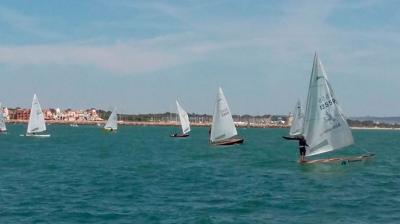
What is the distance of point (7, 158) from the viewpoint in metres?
56.1

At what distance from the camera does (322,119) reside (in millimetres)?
42906

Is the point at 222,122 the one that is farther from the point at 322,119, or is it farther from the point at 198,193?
the point at 198,193

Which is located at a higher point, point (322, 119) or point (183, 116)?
point (183, 116)

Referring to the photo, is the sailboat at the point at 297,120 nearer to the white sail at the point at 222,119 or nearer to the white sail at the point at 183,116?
the white sail at the point at 183,116

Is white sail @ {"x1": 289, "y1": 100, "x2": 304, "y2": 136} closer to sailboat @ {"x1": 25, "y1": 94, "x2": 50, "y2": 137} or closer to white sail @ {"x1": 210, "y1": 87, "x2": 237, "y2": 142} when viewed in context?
white sail @ {"x1": 210, "y1": 87, "x2": 237, "y2": 142}

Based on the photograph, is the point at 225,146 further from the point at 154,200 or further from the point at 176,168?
the point at 154,200

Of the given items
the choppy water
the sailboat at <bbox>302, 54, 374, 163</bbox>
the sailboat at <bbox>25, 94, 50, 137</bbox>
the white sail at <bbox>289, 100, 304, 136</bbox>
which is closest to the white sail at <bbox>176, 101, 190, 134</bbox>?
the white sail at <bbox>289, 100, 304, 136</bbox>

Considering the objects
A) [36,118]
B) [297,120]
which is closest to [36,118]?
[36,118]

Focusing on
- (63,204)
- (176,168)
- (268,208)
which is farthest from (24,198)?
(176,168)

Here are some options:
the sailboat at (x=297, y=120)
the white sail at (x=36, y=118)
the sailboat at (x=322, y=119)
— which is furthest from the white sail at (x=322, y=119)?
the white sail at (x=36, y=118)

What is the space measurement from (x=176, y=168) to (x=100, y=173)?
6.16 meters

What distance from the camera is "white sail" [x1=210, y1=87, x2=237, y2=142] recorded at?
74062 millimetres

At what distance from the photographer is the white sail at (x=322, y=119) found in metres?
42.5

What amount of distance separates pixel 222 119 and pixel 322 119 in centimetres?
3182
